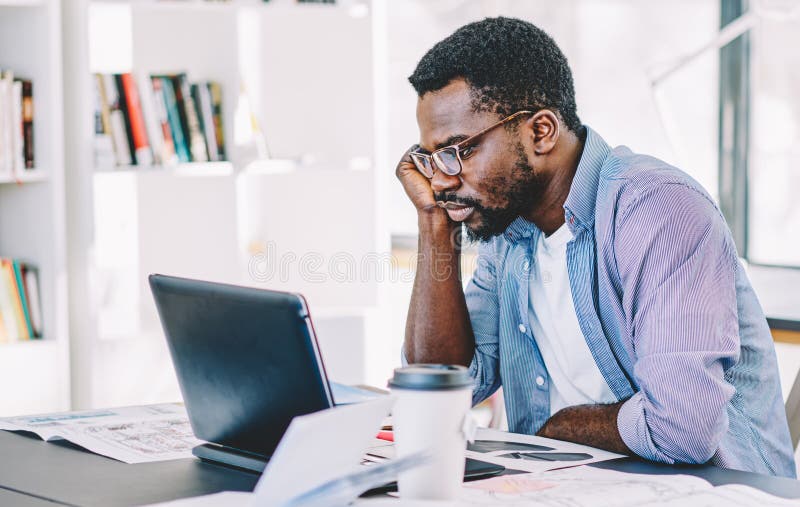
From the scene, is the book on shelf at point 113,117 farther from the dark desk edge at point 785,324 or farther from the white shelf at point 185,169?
the dark desk edge at point 785,324

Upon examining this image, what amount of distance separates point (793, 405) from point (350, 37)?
1874 millimetres

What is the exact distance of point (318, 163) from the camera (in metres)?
3.10

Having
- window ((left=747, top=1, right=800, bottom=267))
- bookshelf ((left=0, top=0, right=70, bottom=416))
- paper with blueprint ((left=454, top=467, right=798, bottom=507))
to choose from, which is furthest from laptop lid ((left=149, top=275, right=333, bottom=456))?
window ((left=747, top=1, right=800, bottom=267))

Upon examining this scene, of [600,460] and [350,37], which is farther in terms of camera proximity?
[350,37]

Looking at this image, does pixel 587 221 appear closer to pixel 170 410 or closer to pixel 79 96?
pixel 170 410

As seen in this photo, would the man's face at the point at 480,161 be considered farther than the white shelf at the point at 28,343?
No

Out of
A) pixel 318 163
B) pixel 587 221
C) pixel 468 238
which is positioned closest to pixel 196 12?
pixel 318 163

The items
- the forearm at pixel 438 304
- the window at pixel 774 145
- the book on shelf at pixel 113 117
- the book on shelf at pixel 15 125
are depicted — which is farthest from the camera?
the window at pixel 774 145

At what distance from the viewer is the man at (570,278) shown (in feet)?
4.68

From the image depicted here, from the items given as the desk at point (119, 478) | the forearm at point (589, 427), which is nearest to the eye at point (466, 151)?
the forearm at point (589, 427)

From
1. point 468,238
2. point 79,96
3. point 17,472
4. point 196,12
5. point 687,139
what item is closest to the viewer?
point 17,472

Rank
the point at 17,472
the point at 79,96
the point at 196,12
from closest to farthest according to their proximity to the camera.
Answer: the point at 17,472, the point at 79,96, the point at 196,12

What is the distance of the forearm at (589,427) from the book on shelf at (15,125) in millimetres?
1771

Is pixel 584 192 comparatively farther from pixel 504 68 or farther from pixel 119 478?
pixel 119 478
